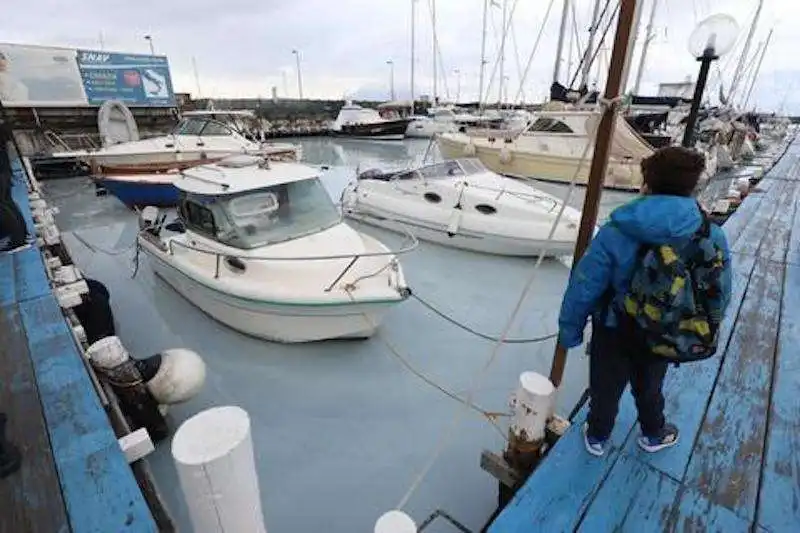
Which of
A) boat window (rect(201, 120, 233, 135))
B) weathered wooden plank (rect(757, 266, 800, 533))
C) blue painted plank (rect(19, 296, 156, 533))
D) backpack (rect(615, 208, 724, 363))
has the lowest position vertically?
weathered wooden plank (rect(757, 266, 800, 533))

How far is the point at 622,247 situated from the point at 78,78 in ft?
67.6

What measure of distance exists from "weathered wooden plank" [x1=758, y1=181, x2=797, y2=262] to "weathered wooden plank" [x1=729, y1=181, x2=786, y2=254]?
6 centimetres

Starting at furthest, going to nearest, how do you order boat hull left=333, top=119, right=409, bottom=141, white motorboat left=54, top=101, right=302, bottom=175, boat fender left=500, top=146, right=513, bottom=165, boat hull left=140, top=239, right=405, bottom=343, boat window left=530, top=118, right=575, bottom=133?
boat hull left=333, top=119, right=409, bottom=141 → boat fender left=500, top=146, right=513, bottom=165 → boat window left=530, top=118, right=575, bottom=133 → white motorboat left=54, top=101, right=302, bottom=175 → boat hull left=140, top=239, right=405, bottom=343

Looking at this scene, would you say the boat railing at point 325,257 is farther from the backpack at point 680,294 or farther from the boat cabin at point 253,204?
the backpack at point 680,294

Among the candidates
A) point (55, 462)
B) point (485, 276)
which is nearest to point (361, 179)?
point (485, 276)

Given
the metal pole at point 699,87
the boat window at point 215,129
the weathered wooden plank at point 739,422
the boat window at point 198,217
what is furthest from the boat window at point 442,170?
the boat window at point 215,129

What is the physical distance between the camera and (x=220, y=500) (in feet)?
4.19

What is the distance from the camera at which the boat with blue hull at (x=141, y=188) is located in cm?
933

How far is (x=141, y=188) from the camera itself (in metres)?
9.36

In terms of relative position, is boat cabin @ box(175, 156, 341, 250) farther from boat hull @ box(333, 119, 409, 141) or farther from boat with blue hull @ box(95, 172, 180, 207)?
boat hull @ box(333, 119, 409, 141)

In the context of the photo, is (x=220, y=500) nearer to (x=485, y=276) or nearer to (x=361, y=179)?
(x=485, y=276)

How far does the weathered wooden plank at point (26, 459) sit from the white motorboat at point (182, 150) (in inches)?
293

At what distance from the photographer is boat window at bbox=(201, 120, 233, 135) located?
38.8 feet

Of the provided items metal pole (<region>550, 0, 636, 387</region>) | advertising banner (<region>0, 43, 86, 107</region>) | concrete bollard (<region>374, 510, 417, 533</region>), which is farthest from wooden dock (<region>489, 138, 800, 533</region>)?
advertising banner (<region>0, 43, 86, 107</region>)
